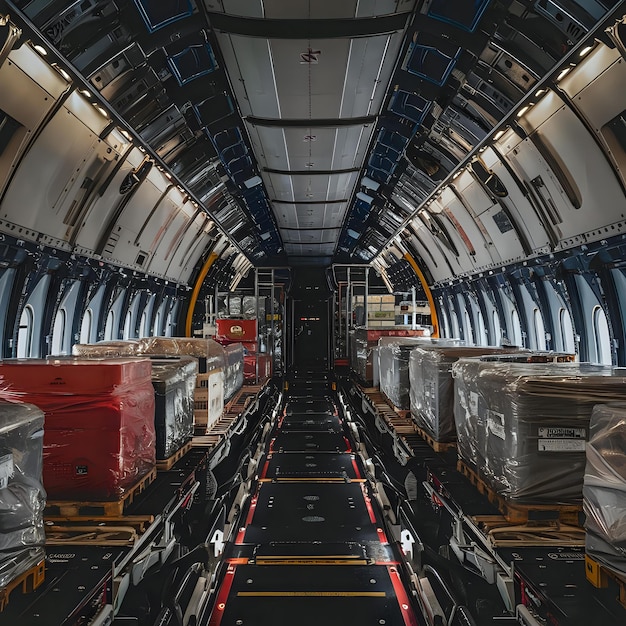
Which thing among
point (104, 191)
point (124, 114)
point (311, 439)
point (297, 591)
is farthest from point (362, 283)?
point (297, 591)

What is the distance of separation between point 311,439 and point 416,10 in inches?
291

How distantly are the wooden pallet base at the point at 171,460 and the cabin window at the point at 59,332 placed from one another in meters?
4.22

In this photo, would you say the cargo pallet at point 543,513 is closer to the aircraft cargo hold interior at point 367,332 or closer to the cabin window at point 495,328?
the aircraft cargo hold interior at point 367,332

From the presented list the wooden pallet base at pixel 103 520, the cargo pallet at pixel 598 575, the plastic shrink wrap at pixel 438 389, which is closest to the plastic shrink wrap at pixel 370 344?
the plastic shrink wrap at pixel 438 389

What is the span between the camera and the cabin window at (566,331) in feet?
27.7

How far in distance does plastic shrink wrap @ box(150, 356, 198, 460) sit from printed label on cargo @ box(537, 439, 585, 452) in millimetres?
2820

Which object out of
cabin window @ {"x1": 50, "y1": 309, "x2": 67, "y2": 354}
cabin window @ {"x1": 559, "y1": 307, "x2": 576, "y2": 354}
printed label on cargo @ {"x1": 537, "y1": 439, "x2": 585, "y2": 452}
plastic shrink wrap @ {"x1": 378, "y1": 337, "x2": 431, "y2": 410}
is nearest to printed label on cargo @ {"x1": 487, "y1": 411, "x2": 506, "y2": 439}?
printed label on cargo @ {"x1": 537, "y1": 439, "x2": 585, "y2": 452}

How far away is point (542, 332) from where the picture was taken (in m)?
9.48

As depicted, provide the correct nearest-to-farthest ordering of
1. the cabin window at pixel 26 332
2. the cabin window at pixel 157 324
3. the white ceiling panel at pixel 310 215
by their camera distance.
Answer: the cabin window at pixel 26 332, the white ceiling panel at pixel 310 215, the cabin window at pixel 157 324

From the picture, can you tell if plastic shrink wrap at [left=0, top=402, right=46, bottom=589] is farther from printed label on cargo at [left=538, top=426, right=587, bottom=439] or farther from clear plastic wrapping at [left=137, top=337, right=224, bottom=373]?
clear plastic wrapping at [left=137, top=337, right=224, bottom=373]

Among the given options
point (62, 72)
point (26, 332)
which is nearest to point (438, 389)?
point (62, 72)

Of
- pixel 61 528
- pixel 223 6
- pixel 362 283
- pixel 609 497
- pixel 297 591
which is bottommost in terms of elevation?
pixel 297 591

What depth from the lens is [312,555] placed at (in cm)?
501

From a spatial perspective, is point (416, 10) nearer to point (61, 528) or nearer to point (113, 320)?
point (61, 528)
